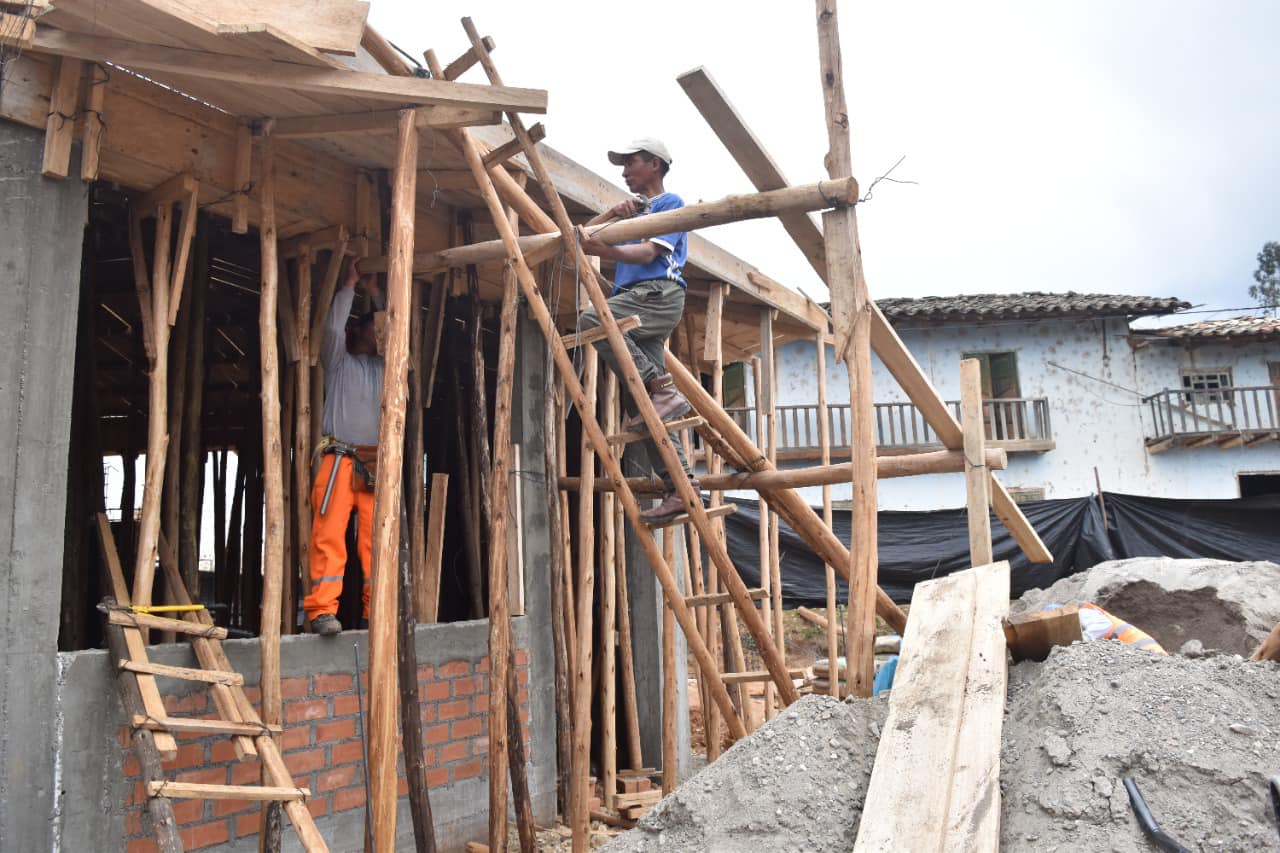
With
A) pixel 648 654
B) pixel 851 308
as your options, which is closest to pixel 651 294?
pixel 851 308

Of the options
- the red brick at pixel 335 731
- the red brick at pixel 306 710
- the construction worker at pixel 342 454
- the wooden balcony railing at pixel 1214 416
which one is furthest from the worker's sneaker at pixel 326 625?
the wooden balcony railing at pixel 1214 416

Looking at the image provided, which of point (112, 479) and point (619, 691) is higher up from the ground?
point (112, 479)

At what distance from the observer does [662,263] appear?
17.3 ft

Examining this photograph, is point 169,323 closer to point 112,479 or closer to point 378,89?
point 378,89

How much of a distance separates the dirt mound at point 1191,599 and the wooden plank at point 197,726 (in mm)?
6263

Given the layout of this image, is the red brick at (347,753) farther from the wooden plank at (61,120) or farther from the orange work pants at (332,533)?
the wooden plank at (61,120)

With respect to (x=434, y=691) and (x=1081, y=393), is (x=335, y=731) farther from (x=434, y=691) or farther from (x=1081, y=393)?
(x=1081, y=393)

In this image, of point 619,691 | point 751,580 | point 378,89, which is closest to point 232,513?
point 619,691

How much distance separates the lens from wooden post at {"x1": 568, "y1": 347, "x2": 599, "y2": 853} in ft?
15.3

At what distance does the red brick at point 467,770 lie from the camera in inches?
210

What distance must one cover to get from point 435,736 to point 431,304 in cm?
243

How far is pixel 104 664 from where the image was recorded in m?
3.64

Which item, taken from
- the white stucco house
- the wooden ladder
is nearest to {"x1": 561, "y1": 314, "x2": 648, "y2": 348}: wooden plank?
the wooden ladder

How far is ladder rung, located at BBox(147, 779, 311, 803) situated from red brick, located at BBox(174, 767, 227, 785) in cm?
79
